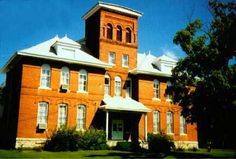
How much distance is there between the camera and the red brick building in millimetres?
26922

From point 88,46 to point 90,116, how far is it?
9.92m

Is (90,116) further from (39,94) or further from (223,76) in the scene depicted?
(223,76)

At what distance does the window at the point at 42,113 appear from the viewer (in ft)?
88.3

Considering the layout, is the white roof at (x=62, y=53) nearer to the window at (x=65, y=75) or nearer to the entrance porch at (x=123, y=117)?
the window at (x=65, y=75)

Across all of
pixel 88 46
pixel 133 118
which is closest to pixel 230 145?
pixel 133 118

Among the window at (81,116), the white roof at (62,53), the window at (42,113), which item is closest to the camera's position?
the window at (42,113)

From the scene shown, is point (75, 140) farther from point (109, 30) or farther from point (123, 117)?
point (109, 30)

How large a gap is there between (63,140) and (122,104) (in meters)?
7.27

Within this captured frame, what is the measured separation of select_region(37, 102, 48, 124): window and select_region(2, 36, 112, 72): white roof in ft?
14.0

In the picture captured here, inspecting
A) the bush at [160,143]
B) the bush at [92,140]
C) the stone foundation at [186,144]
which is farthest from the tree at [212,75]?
the stone foundation at [186,144]

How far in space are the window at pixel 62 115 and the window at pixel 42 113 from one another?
1288 mm

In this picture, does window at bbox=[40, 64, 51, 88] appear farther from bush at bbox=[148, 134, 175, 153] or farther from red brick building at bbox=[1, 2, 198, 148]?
bush at bbox=[148, 134, 175, 153]

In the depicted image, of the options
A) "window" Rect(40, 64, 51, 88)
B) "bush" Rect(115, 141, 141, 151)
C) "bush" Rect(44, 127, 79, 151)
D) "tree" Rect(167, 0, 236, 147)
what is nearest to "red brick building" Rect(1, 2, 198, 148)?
"window" Rect(40, 64, 51, 88)

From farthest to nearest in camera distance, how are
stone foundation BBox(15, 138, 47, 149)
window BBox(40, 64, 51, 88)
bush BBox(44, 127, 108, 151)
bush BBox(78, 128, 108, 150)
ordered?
window BBox(40, 64, 51, 88) < bush BBox(78, 128, 108, 150) < stone foundation BBox(15, 138, 47, 149) < bush BBox(44, 127, 108, 151)
